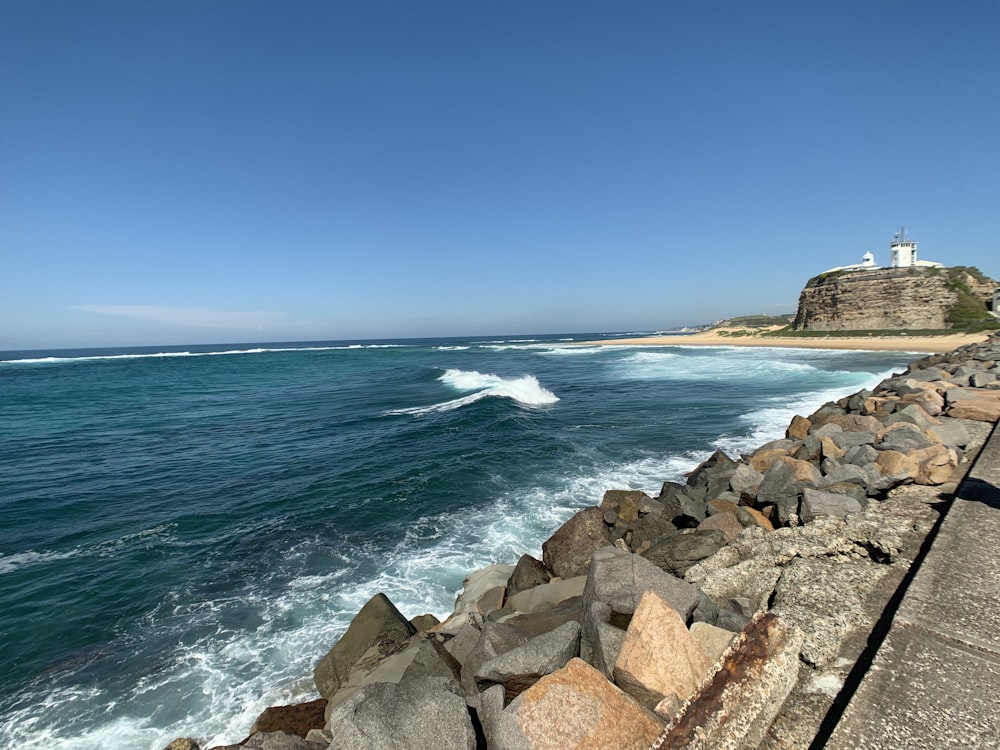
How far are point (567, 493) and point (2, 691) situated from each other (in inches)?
412

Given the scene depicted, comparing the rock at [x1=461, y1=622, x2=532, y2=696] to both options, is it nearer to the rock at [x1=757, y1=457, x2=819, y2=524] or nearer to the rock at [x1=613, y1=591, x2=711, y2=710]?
the rock at [x1=613, y1=591, x2=711, y2=710]

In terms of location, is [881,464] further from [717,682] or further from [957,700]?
[717,682]

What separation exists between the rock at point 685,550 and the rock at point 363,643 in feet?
Result: 11.4

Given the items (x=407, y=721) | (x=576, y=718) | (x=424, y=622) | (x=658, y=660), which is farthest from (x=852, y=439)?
(x=407, y=721)

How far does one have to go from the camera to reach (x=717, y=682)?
2.76m

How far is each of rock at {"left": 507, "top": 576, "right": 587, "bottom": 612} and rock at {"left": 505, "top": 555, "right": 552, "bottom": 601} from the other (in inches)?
20.6

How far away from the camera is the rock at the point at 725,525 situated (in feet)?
21.6

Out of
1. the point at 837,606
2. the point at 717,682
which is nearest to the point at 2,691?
the point at 717,682

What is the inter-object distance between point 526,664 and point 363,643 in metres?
2.99

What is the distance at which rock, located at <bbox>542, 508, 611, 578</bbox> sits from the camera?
24.7ft

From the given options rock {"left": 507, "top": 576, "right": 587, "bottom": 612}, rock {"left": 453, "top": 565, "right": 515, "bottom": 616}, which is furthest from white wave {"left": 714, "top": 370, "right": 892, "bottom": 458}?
rock {"left": 507, "top": 576, "right": 587, "bottom": 612}

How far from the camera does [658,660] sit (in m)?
3.26

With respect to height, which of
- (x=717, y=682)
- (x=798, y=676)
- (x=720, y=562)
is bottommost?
(x=720, y=562)

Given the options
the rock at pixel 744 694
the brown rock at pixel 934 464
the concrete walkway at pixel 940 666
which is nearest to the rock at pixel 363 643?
the rock at pixel 744 694
